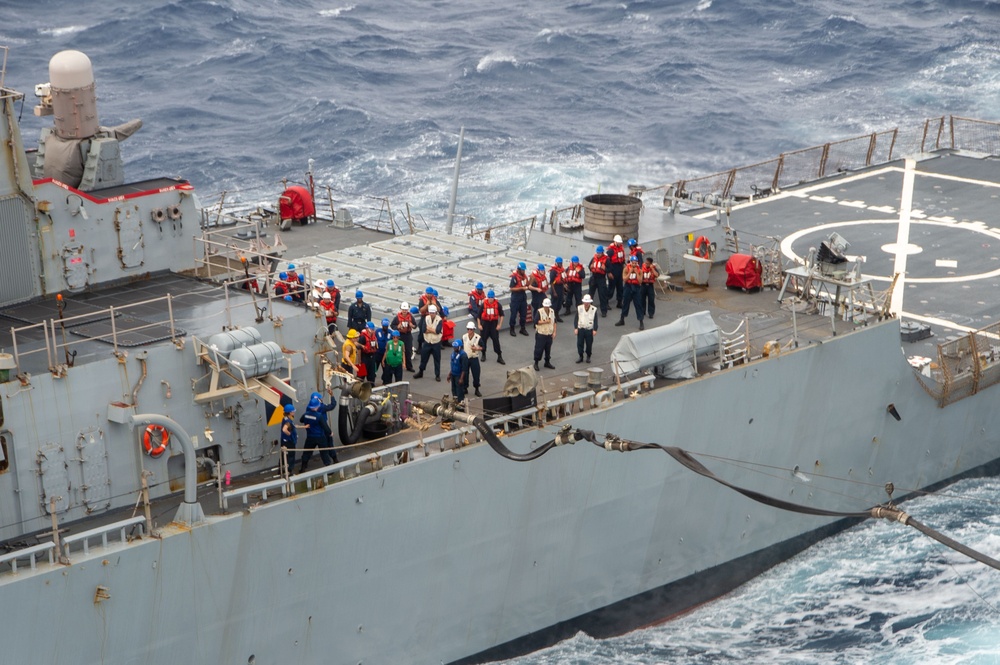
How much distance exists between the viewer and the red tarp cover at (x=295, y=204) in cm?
3725

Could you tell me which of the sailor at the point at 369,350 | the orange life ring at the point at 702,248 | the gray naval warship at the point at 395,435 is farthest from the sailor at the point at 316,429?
the orange life ring at the point at 702,248

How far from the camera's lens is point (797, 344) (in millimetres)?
29703

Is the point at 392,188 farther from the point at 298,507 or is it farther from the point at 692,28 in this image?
the point at 298,507

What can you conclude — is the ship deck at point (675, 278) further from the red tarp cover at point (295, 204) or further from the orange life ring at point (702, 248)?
the orange life ring at point (702, 248)

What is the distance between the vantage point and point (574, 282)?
31391mm

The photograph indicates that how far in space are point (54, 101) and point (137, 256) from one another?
3295mm

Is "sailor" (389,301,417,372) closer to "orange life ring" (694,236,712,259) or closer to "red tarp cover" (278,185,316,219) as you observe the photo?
"orange life ring" (694,236,712,259)

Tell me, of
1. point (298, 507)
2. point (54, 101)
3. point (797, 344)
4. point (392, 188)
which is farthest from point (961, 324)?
point (392, 188)

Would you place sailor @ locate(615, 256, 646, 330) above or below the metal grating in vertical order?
below

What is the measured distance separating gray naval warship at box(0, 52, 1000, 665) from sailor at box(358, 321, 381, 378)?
0.81 m

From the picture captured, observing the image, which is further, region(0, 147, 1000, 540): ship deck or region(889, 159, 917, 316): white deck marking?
region(889, 159, 917, 316): white deck marking

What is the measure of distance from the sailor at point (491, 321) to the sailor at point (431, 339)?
102 cm

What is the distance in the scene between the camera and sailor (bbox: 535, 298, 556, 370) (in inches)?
1104

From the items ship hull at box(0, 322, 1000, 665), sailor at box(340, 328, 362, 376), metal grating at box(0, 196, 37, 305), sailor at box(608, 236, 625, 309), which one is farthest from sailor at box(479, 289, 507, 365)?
metal grating at box(0, 196, 37, 305)
